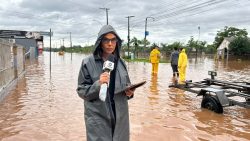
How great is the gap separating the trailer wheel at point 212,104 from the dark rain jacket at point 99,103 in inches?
217

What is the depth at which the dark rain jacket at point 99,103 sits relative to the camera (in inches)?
125

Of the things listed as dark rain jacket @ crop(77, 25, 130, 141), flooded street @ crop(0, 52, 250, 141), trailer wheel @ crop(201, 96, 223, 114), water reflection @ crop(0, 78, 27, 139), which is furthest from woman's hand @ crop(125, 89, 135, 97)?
trailer wheel @ crop(201, 96, 223, 114)

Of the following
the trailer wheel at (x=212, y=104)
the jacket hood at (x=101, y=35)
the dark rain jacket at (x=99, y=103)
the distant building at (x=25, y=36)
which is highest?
the distant building at (x=25, y=36)

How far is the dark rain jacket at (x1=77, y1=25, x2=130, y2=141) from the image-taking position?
10.4ft

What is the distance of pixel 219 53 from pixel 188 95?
52.5 m

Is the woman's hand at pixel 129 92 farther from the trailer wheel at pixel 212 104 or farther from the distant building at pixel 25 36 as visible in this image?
the distant building at pixel 25 36

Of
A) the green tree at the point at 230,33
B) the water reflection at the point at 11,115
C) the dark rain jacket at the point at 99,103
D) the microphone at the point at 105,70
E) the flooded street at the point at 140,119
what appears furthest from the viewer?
the green tree at the point at 230,33

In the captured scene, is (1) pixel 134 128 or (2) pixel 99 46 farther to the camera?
(1) pixel 134 128

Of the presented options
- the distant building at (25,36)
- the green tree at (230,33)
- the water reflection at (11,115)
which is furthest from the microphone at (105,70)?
the green tree at (230,33)

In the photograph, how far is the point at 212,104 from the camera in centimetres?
856

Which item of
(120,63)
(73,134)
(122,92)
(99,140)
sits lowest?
(73,134)

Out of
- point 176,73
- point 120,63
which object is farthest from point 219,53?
point 120,63

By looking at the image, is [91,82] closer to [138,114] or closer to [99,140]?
[99,140]

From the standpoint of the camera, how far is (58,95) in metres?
11.3
